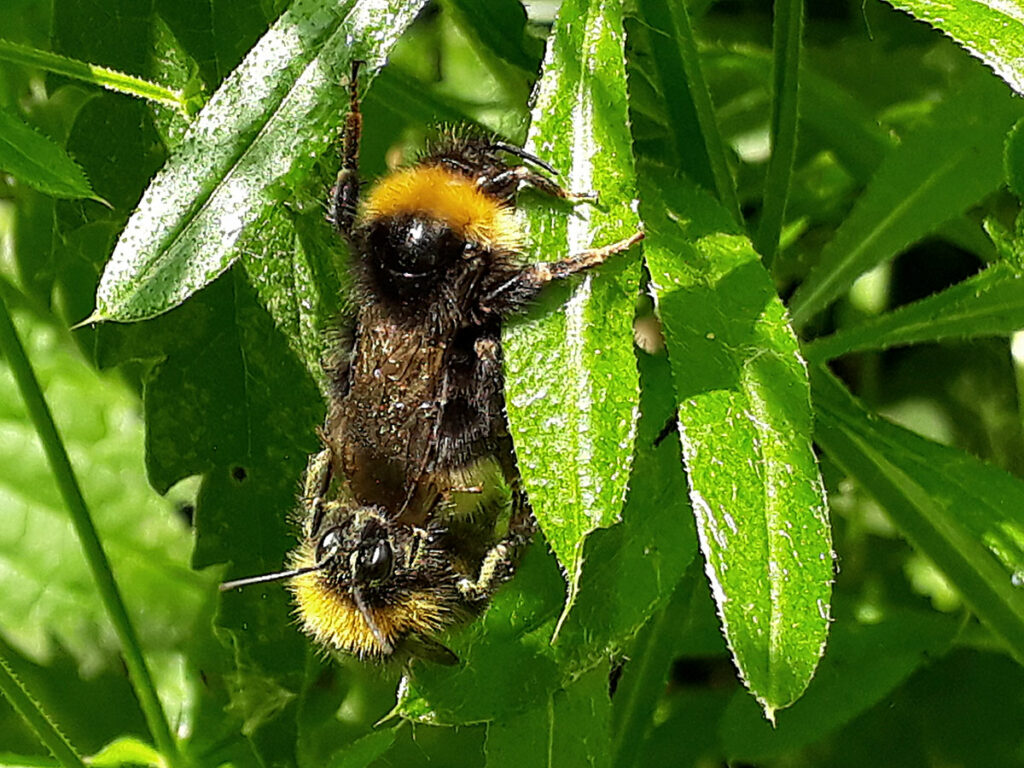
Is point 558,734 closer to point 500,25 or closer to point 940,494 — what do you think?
point 940,494

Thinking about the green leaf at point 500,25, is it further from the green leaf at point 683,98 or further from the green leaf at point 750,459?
the green leaf at point 750,459

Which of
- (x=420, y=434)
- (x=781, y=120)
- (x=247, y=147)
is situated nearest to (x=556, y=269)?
(x=420, y=434)

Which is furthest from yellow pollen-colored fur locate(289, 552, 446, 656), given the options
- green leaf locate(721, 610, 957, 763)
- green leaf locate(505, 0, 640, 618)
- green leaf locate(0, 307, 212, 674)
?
green leaf locate(0, 307, 212, 674)

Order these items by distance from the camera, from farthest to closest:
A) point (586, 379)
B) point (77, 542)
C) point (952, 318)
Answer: point (77, 542) → point (952, 318) → point (586, 379)

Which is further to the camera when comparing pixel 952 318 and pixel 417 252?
pixel 952 318

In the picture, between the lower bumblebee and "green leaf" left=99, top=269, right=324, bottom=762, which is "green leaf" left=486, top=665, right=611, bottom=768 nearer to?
the lower bumblebee

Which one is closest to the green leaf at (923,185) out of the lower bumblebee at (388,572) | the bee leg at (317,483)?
the lower bumblebee at (388,572)
